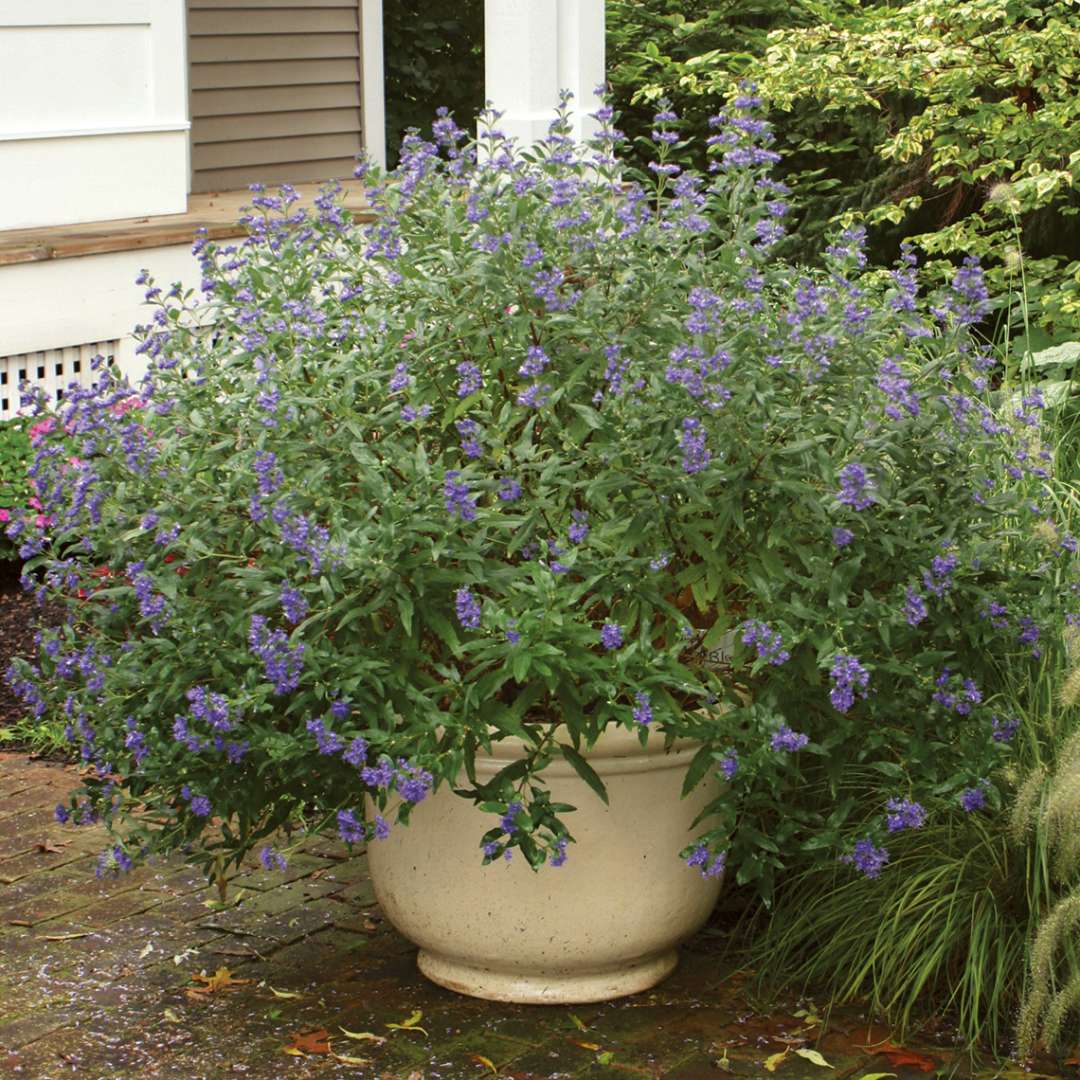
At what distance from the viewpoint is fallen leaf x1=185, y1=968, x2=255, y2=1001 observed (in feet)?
12.5

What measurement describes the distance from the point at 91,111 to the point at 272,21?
9.69ft

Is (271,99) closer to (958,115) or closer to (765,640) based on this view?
(958,115)

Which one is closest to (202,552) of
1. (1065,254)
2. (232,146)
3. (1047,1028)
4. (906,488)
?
(906,488)

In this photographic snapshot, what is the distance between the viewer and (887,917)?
3654mm

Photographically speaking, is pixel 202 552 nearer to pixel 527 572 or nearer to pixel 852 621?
pixel 527 572

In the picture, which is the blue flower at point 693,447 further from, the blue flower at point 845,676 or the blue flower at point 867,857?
the blue flower at point 867,857

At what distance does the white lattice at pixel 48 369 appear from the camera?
24.1ft

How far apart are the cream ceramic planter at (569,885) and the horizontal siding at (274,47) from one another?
743cm

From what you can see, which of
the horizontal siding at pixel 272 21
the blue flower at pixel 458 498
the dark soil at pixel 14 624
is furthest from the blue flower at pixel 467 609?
the horizontal siding at pixel 272 21

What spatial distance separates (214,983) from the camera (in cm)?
385

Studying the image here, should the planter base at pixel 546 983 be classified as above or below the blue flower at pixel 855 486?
below

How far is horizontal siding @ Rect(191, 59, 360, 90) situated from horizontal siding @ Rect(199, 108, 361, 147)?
0.18 meters

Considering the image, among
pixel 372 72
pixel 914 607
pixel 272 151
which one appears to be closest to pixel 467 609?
pixel 914 607

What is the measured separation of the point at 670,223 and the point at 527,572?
2.65ft
